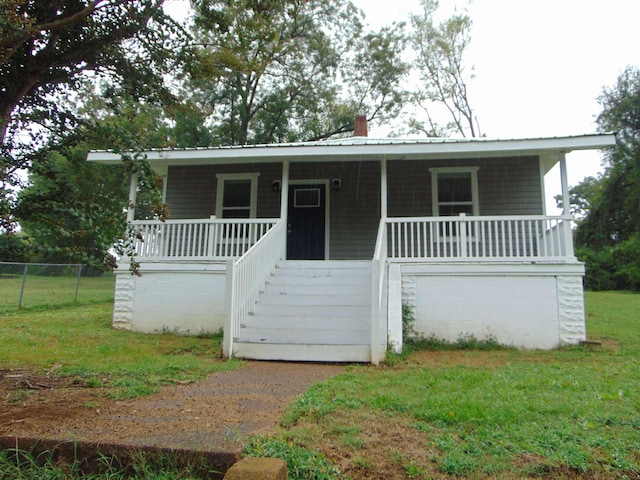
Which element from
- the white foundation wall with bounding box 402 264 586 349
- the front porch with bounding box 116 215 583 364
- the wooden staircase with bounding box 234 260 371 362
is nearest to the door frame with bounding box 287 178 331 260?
the front porch with bounding box 116 215 583 364

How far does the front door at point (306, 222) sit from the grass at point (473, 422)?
5.00m

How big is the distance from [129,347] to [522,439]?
597 cm

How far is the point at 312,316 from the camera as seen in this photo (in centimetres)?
689

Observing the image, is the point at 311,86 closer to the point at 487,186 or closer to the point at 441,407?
the point at 487,186

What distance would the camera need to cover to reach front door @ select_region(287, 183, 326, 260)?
10414 mm

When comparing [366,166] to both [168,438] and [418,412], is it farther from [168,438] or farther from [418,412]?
[168,438]

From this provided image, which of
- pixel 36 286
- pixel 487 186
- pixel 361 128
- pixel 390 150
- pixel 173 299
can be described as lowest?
pixel 173 299

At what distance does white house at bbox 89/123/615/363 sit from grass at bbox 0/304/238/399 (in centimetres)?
67

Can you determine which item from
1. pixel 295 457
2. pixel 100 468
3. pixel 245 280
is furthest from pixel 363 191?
pixel 100 468

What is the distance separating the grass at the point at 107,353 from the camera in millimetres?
4902

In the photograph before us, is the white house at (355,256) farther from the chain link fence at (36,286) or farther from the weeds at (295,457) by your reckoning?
the weeds at (295,457)

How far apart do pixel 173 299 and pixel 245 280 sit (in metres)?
2.88

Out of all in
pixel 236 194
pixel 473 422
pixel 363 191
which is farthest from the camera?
pixel 236 194

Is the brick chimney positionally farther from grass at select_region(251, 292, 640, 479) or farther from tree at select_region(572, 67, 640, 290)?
tree at select_region(572, 67, 640, 290)
